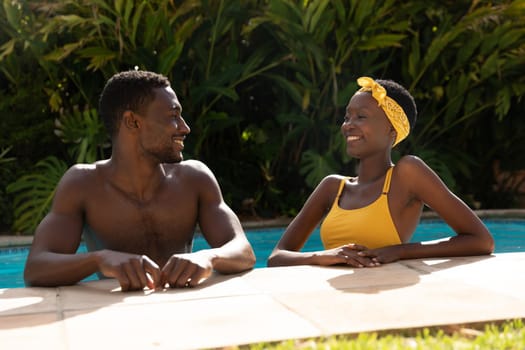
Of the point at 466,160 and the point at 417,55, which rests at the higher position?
the point at 417,55

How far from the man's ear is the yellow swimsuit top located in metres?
1.12

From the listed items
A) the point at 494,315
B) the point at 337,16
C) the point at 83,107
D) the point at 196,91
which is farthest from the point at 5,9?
the point at 494,315

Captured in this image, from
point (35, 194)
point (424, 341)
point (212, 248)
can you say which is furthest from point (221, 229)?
point (35, 194)

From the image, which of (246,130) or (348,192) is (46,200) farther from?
(348,192)

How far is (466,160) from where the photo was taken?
10.0m

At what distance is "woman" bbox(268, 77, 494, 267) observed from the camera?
3.49 m

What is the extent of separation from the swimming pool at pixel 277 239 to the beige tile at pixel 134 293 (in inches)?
159

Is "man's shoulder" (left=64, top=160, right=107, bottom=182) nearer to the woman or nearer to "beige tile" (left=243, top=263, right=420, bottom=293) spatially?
"beige tile" (left=243, top=263, right=420, bottom=293)

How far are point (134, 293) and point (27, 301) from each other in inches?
14.5

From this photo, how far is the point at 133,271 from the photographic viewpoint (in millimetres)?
2639

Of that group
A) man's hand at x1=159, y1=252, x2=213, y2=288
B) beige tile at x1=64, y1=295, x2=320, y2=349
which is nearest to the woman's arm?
man's hand at x1=159, y1=252, x2=213, y2=288

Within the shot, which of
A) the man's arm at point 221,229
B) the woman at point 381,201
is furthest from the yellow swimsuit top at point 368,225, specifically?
the man's arm at point 221,229

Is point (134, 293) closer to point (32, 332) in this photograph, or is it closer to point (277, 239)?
point (32, 332)

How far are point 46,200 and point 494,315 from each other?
21.7 feet
